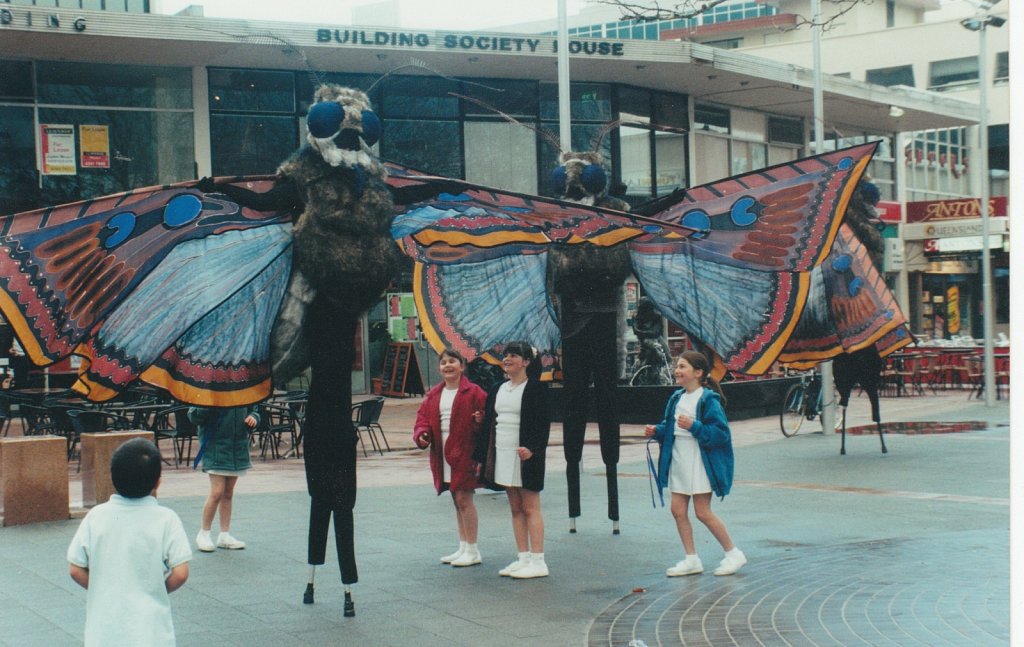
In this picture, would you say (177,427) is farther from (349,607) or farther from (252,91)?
(252,91)

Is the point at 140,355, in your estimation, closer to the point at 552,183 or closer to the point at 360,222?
the point at 360,222

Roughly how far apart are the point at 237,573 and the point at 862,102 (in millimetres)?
26943

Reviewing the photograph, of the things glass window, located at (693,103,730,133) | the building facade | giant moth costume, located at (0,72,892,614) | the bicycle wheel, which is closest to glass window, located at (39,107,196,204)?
the building facade

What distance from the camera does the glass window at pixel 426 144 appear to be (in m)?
25.8

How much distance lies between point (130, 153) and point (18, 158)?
2.11 metres

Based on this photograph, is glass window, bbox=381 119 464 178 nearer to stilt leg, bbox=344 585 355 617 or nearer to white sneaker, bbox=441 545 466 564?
white sneaker, bbox=441 545 466 564

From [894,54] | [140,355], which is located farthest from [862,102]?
[140,355]

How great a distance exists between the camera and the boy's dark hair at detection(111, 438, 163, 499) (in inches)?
183

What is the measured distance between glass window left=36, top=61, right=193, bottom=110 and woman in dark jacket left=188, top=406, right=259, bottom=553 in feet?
51.4

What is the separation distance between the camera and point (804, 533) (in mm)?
→ 10023

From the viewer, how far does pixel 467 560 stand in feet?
28.9

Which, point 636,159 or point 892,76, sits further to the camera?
point 892,76

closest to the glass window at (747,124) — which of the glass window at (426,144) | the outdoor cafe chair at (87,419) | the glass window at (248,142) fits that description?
the glass window at (426,144)

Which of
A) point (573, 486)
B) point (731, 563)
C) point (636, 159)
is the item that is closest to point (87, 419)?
point (573, 486)
